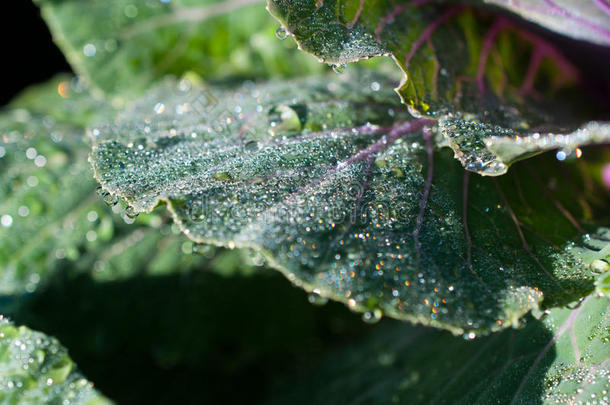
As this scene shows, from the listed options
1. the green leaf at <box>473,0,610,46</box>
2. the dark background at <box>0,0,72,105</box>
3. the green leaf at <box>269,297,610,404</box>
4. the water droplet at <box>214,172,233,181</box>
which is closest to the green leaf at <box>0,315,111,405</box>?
the water droplet at <box>214,172,233,181</box>

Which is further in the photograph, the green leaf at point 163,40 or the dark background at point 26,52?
the dark background at point 26,52

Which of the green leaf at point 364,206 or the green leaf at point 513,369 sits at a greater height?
the green leaf at point 364,206

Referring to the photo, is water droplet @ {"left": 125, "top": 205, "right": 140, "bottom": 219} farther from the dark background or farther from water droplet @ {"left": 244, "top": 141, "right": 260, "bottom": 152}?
the dark background

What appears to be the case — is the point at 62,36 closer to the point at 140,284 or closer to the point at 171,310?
the point at 140,284

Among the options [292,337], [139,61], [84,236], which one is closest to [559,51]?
[292,337]

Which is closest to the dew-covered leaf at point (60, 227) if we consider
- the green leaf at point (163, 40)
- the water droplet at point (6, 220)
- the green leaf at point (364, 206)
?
the water droplet at point (6, 220)

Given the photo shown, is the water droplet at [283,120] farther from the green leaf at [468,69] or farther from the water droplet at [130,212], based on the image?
the water droplet at [130,212]

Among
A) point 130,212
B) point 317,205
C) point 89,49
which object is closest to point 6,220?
point 89,49
